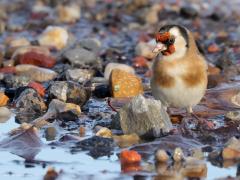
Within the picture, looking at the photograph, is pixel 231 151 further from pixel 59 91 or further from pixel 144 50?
pixel 144 50

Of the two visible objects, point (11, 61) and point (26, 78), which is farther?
point (11, 61)

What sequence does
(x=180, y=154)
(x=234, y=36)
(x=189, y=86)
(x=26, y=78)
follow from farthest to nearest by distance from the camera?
(x=234, y=36) → (x=26, y=78) → (x=189, y=86) → (x=180, y=154)

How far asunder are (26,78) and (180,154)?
3230mm

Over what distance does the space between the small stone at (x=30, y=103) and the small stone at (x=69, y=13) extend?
5.98 metres

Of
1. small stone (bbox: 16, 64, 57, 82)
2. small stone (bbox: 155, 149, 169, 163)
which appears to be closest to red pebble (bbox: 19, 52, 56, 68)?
small stone (bbox: 16, 64, 57, 82)

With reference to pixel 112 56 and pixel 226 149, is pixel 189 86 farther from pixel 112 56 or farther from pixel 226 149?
pixel 112 56

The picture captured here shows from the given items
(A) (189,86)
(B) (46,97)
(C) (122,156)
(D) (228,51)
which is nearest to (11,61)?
(B) (46,97)

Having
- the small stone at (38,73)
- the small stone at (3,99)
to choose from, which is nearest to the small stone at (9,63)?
the small stone at (38,73)

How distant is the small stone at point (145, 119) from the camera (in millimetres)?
6332

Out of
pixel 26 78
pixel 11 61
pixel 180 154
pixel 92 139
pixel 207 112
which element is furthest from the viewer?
pixel 11 61

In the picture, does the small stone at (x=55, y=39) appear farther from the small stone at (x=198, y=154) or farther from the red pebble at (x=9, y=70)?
the small stone at (x=198, y=154)

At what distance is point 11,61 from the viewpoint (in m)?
9.67

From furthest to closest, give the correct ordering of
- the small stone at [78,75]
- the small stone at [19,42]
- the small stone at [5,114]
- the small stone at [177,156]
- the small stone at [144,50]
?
the small stone at [19,42] → the small stone at [144,50] → the small stone at [78,75] → the small stone at [5,114] → the small stone at [177,156]

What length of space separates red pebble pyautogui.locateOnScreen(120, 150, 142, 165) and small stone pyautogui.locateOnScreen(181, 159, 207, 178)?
34 cm
